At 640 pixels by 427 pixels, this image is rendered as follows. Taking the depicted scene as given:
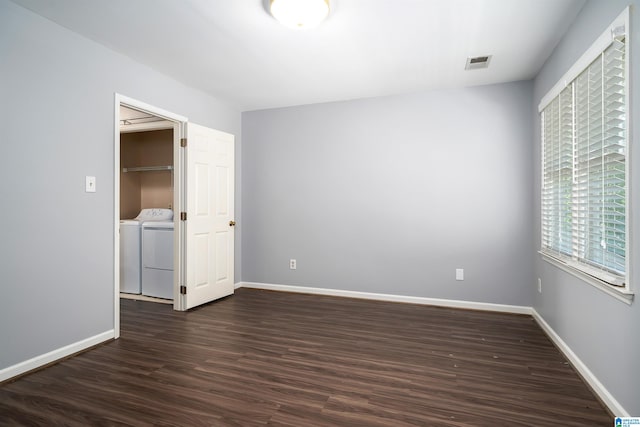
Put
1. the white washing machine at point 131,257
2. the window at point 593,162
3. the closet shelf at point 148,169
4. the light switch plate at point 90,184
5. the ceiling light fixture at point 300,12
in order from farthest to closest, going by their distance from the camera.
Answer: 1. the closet shelf at point 148,169
2. the white washing machine at point 131,257
3. the light switch plate at point 90,184
4. the ceiling light fixture at point 300,12
5. the window at point 593,162

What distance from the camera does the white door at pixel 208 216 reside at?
12.4 feet

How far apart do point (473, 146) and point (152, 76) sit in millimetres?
3406

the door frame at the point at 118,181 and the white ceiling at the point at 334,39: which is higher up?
the white ceiling at the point at 334,39

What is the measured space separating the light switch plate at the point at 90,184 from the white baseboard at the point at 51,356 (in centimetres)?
118

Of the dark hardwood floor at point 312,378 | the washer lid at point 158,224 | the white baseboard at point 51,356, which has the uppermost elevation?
the washer lid at point 158,224

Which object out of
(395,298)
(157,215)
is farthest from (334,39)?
(157,215)

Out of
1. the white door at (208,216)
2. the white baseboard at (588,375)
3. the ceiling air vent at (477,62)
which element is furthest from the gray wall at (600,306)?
the white door at (208,216)

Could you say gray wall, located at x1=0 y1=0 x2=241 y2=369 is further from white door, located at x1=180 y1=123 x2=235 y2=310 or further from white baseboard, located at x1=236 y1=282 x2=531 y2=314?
white baseboard, located at x1=236 y1=282 x2=531 y2=314

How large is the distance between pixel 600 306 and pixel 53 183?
12.1 feet

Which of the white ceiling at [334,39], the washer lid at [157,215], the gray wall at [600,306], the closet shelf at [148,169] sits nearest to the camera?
the gray wall at [600,306]

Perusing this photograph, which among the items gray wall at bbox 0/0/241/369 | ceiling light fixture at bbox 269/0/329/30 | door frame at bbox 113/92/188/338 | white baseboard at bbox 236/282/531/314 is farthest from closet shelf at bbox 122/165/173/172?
ceiling light fixture at bbox 269/0/329/30

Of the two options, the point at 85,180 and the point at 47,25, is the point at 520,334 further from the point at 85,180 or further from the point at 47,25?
the point at 47,25

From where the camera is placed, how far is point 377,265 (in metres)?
4.22

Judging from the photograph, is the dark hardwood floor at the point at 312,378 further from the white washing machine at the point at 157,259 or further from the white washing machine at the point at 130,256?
the white washing machine at the point at 130,256
